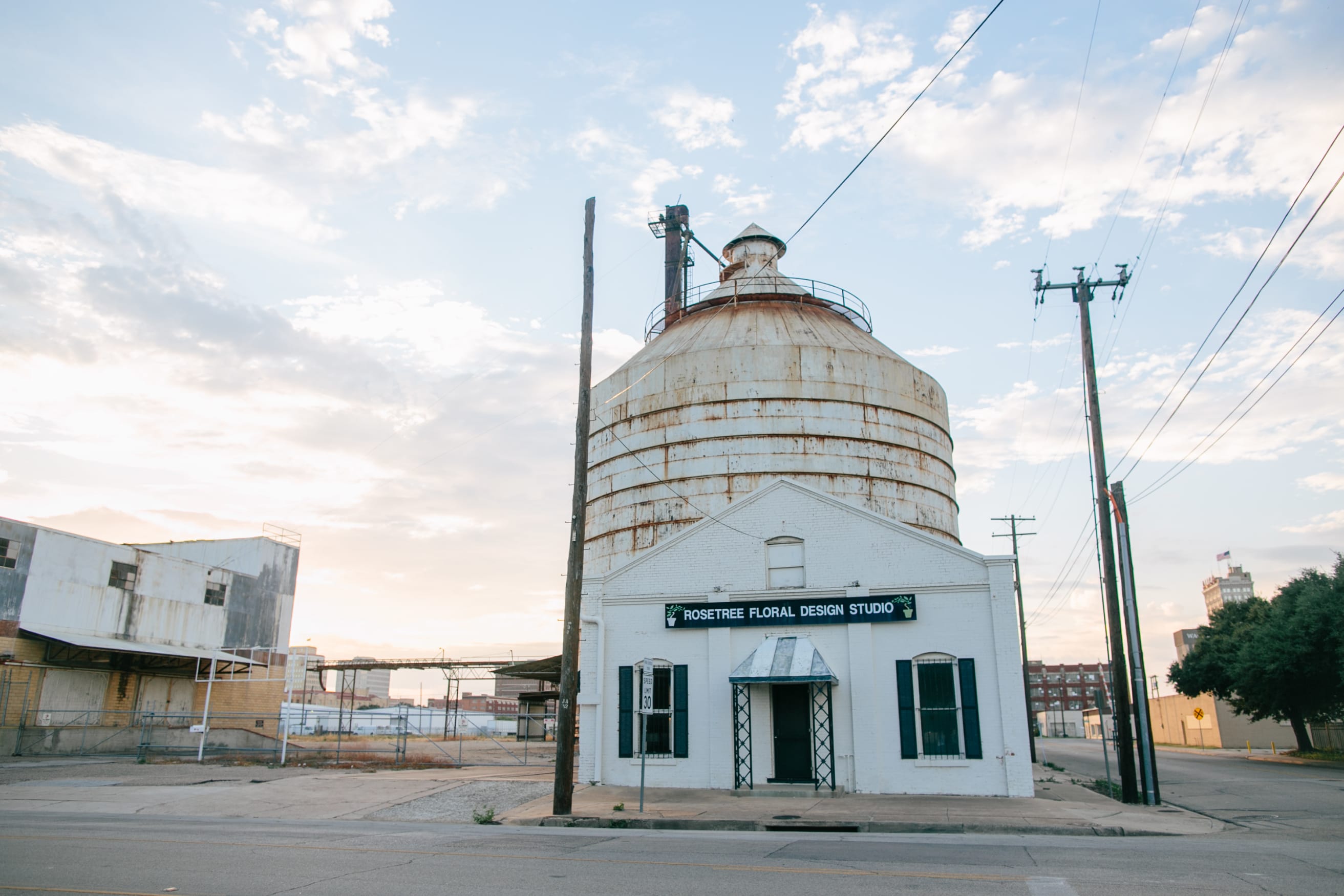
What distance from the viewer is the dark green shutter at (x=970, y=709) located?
1909 centimetres

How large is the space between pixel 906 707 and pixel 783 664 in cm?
273

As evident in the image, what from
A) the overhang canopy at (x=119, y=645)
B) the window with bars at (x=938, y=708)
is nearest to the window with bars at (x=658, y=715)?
the window with bars at (x=938, y=708)

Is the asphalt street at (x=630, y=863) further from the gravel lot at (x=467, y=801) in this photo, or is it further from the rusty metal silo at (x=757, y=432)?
the rusty metal silo at (x=757, y=432)

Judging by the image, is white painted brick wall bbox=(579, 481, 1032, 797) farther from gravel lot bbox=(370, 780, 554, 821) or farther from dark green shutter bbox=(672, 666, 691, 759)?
gravel lot bbox=(370, 780, 554, 821)

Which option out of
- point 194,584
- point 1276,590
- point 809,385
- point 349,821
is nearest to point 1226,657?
point 1276,590

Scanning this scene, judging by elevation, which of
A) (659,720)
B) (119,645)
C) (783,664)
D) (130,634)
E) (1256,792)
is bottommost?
(1256,792)

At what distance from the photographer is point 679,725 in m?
20.8

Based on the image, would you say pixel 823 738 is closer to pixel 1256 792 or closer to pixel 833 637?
pixel 833 637

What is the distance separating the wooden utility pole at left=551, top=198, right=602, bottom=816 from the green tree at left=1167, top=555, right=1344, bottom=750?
2802cm

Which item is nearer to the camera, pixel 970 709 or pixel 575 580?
pixel 575 580

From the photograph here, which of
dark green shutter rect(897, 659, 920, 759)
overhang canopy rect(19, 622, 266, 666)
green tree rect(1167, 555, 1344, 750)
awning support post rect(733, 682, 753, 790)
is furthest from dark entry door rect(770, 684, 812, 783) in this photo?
green tree rect(1167, 555, 1344, 750)

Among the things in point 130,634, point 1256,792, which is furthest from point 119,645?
point 1256,792

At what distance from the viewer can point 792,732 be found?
20234 mm

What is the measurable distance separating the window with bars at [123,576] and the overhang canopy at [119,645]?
7.13ft
